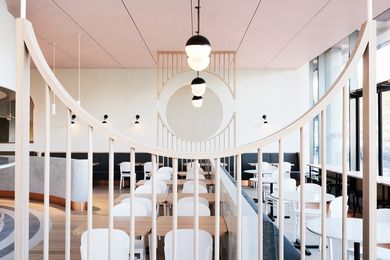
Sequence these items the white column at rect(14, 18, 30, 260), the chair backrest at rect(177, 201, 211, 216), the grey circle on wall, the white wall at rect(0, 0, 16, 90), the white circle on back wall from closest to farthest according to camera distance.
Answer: the white column at rect(14, 18, 30, 260) < the chair backrest at rect(177, 201, 211, 216) < the white wall at rect(0, 0, 16, 90) < the white circle on back wall < the grey circle on wall

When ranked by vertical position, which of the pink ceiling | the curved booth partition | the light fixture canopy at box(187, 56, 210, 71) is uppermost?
the pink ceiling

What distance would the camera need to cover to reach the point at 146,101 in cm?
1065

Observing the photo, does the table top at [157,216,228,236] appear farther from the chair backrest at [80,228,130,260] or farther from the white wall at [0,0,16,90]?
the white wall at [0,0,16,90]

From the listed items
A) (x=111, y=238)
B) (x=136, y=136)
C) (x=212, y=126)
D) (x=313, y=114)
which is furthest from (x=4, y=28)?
(x=212, y=126)

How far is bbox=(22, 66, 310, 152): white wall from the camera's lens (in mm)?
10500

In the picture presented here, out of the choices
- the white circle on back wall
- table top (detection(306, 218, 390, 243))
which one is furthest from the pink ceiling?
table top (detection(306, 218, 390, 243))

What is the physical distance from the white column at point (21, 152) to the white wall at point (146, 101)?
8.94 metres

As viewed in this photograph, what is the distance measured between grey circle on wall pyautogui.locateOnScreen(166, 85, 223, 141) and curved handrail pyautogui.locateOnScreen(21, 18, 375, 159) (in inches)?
352

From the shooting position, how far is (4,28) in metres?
5.14

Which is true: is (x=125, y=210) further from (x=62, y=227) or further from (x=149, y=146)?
(x=62, y=227)

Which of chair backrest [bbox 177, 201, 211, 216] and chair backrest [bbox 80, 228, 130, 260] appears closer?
chair backrest [bbox 80, 228, 130, 260]

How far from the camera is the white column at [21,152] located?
1.60 m

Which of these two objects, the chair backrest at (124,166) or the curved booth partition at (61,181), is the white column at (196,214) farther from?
the chair backrest at (124,166)

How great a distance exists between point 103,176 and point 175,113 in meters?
2.79
